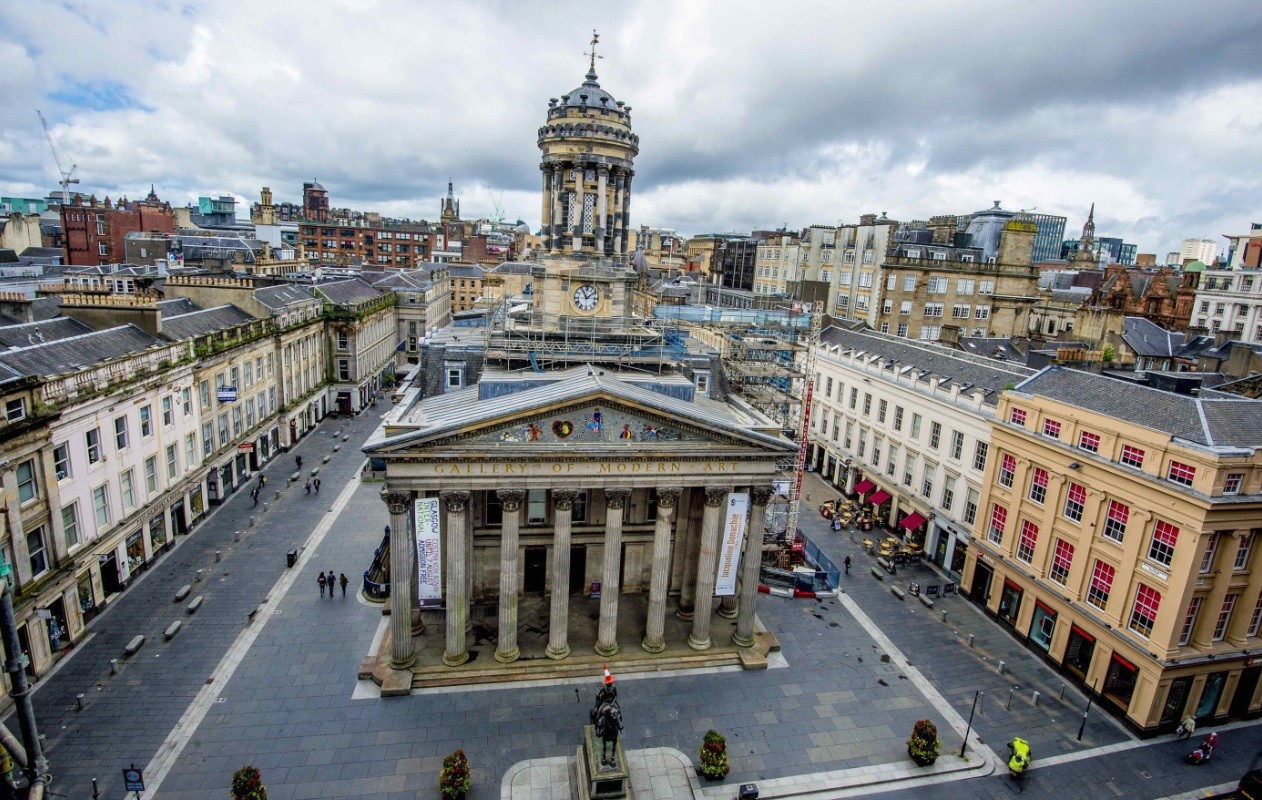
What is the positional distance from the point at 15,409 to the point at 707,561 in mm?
31522

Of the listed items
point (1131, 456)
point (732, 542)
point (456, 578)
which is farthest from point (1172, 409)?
point (456, 578)

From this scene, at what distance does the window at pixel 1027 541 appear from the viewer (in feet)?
118

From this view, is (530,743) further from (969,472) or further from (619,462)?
(969,472)

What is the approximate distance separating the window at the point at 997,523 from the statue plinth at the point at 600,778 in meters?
26.4

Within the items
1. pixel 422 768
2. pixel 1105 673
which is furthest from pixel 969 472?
pixel 422 768

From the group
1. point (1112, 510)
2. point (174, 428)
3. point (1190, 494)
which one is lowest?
point (174, 428)

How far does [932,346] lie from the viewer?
56.3 m

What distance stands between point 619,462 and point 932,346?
126ft

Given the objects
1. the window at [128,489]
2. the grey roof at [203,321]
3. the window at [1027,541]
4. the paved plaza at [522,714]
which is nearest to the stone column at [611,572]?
the paved plaza at [522,714]

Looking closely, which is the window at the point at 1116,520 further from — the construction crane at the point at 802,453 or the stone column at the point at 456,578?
the stone column at the point at 456,578

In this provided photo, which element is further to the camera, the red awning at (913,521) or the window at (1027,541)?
the red awning at (913,521)

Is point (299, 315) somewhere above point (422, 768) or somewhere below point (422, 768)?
above

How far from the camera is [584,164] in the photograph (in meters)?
38.9

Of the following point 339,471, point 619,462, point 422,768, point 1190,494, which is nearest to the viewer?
point 422,768
